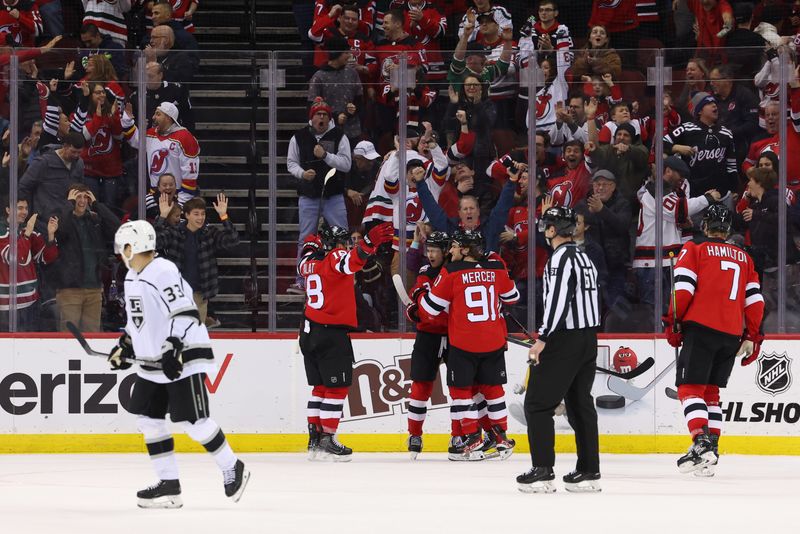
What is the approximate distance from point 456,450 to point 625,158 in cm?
239

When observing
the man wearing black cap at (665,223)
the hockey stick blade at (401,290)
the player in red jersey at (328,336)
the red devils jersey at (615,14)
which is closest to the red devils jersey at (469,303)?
the hockey stick blade at (401,290)

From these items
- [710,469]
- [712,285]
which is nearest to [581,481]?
[710,469]

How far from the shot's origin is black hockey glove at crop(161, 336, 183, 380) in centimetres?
635

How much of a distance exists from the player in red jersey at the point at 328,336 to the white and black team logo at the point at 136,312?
2549 mm

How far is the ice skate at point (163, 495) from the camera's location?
6.53 m

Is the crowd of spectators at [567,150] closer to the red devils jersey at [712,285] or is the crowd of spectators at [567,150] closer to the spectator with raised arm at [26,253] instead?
the red devils jersey at [712,285]

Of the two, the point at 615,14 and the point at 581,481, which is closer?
the point at 581,481

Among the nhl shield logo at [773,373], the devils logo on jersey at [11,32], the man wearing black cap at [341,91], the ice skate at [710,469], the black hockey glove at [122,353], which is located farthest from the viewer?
the devils logo on jersey at [11,32]

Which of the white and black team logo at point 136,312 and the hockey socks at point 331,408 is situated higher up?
the white and black team logo at point 136,312

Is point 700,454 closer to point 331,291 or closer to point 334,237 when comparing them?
point 331,291

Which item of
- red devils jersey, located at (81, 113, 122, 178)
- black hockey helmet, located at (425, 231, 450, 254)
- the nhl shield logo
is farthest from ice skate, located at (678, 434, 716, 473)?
red devils jersey, located at (81, 113, 122, 178)

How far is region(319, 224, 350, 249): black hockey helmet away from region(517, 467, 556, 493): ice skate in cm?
258

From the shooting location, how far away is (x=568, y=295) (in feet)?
22.8

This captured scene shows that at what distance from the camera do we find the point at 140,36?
12.1 metres
